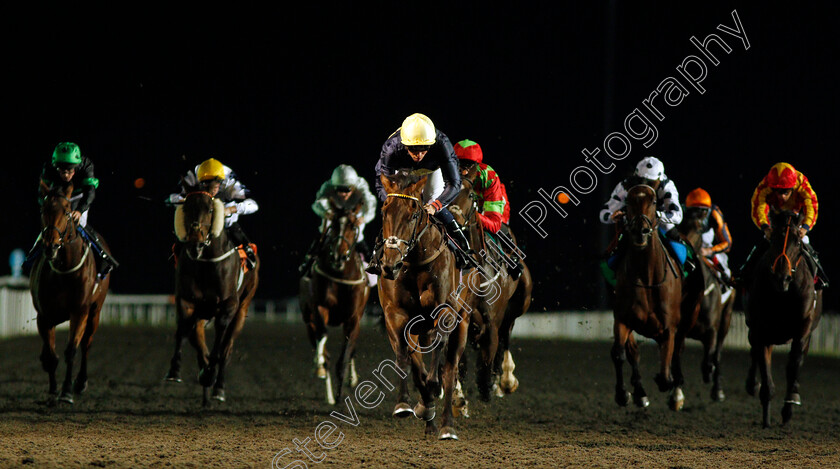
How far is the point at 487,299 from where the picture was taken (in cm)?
856

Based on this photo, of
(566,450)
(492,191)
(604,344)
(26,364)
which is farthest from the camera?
(604,344)

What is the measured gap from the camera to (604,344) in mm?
23484

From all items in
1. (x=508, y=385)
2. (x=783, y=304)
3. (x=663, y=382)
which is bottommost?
(x=508, y=385)

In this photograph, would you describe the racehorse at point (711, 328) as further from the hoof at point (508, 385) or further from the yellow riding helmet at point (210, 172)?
the yellow riding helmet at point (210, 172)

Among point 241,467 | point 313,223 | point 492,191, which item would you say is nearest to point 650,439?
point 492,191

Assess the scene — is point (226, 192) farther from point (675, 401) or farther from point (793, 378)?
point (793, 378)

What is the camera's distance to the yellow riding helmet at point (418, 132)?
23.5 ft

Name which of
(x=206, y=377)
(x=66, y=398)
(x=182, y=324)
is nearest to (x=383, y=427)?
(x=206, y=377)

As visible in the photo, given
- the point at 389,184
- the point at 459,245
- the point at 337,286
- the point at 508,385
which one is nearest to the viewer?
the point at 389,184

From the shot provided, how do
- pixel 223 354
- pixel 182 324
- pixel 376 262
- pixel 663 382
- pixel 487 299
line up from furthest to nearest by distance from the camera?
pixel 223 354, pixel 182 324, pixel 663 382, pixel 487 299, pixel 376 262

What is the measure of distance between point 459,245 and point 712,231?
711 centimetres

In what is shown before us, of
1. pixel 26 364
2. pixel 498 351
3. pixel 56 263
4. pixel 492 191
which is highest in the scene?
pixel 492 191

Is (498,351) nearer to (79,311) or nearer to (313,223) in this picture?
(79,311)

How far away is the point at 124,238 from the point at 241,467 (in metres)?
35.4
